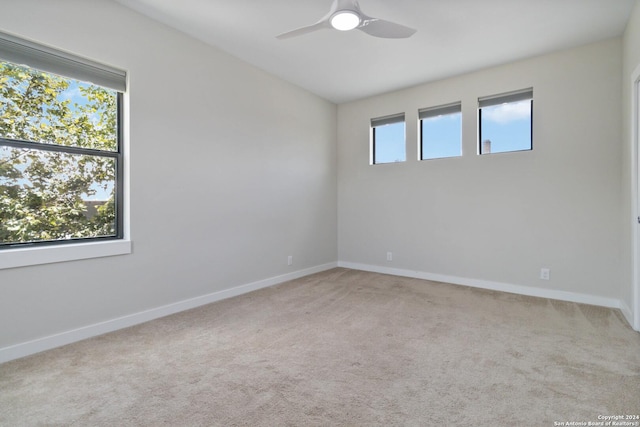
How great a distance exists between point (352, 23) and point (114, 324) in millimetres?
3025

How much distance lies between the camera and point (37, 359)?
2.17 m

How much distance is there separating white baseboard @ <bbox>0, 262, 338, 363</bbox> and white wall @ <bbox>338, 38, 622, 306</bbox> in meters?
2.23

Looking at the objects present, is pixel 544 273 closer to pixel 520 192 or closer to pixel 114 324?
pixel 520 192

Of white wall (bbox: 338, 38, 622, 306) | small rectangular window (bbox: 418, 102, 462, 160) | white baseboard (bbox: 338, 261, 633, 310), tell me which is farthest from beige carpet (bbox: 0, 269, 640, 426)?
small rectangular window (bbox: 418, 102, 462, 160)

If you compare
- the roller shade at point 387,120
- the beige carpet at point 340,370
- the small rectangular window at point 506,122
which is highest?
the roller shade at point 387,120

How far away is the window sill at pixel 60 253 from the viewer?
215 cm

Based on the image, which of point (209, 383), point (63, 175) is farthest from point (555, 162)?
point (63, 175)

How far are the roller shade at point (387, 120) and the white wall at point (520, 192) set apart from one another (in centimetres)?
9

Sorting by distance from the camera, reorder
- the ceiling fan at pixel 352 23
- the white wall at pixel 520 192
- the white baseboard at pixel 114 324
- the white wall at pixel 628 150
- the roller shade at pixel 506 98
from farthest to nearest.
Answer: the roller shade at pixel 506 98 < the white wall at pixel 520 192 < the white wall at pixel 628 150 < the white baseboard at pixel 114 324 < the ceiling fan at pixel 352 23

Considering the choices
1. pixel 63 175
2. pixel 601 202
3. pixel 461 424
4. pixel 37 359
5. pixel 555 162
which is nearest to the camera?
pixel 461 424

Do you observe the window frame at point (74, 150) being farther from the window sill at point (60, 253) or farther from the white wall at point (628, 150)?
the white wall at point (628, 150)

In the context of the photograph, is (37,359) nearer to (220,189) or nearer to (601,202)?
(220,189)

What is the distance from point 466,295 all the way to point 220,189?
3083mm

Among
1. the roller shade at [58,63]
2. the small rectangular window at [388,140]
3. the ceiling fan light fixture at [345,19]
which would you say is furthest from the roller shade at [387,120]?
the roller shade at [58,63]
